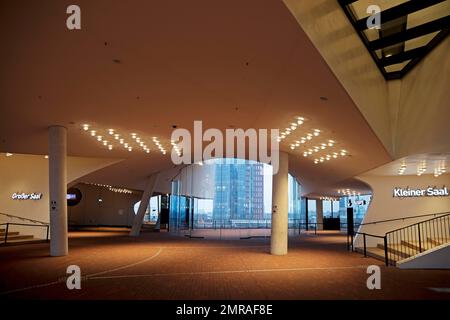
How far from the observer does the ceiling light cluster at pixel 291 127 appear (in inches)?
408

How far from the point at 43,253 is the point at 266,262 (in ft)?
26.5

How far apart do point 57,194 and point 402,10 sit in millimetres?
11467

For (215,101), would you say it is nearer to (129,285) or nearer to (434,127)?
(129,285)

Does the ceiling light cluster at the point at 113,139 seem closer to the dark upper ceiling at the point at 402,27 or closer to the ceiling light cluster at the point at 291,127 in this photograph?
the ceiling light cluster at the point at 291,127

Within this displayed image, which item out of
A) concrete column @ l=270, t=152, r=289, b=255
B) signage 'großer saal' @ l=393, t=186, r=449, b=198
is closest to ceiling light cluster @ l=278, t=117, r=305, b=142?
concrete column @ l=270, t=152, r=289, b=255

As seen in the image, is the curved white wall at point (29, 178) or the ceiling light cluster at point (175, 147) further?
the curved white wall at point (29, 178)

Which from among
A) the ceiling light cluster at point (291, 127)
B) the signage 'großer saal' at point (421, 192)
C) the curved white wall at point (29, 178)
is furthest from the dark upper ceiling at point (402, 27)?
the curved white wall at point (29, 178)

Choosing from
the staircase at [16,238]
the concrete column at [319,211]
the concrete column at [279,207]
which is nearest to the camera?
the concrete column at [279,207]

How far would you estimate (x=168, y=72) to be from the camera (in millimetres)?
7582

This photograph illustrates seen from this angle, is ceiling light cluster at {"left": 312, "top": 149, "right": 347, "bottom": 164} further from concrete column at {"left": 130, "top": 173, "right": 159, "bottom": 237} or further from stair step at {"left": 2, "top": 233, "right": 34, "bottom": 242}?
stair step at {"left": 2, "top": 233, "right": 34, "bottom": 242}

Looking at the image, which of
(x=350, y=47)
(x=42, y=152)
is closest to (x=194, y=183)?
(x=42, y=152)

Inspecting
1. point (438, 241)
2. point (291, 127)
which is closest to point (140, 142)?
point (291, 127)

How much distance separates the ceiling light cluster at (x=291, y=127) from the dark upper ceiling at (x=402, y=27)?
2.48 meters

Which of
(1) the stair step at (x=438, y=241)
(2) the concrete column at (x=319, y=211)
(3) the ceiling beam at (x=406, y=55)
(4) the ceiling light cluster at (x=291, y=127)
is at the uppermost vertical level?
(3) the ceiling beam at (x=406, y=55)
